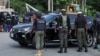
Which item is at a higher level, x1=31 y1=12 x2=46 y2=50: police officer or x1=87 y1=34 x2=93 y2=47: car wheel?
x1=31 y1=12 x2=46 y2=50: police officer

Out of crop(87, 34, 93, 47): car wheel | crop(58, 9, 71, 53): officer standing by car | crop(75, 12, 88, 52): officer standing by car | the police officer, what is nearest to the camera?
the police officer

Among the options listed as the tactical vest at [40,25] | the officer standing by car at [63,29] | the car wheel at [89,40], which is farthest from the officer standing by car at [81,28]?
the car wheel at [89,40]

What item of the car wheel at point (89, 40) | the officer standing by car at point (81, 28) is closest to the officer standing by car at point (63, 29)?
the officer standing by car at point (81, 28)

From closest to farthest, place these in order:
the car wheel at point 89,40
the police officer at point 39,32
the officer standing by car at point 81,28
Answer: the police officer at point 39,32
the officer standing by car at point 81,28
the car wheel at point 89,40

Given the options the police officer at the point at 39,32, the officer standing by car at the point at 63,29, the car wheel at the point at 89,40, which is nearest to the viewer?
the police officer at the point at 39,32

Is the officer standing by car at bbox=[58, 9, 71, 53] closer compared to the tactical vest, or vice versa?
the tactical vest

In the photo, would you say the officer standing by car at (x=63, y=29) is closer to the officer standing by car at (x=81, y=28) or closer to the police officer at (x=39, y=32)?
the officer standing by car at (x=81, y=28)

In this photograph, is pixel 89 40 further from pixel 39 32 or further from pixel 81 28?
pixel 39 32

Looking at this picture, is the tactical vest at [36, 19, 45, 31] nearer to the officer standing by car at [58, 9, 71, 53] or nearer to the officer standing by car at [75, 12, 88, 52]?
the officer standing by car at [58, 9, 71, 53]

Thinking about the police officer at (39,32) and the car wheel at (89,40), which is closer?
the police officer at (39,32)

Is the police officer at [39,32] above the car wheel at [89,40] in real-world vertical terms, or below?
above

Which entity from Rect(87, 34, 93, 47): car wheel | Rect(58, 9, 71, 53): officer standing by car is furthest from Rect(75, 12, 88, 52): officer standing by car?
Rect(87, 34, 93, 47): car wheel

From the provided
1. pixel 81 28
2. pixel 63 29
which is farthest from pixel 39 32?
pixel 81 28

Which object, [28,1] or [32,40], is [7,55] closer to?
[32,40]
